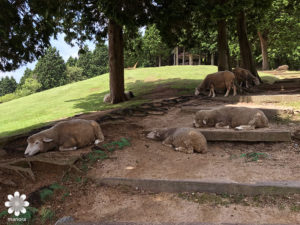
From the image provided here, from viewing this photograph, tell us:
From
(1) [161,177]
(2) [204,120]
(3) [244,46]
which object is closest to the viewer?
(1) [161,177]

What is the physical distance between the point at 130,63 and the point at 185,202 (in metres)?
59.8

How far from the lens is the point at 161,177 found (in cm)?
475

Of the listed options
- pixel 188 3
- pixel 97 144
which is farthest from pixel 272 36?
pixel 97 144

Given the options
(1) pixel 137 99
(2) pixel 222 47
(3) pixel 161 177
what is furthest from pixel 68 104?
(3) pixel 161 177

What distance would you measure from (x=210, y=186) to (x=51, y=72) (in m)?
85.2

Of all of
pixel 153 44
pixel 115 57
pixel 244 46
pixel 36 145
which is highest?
pixel 153 44

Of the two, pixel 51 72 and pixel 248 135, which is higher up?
pixel 51 72

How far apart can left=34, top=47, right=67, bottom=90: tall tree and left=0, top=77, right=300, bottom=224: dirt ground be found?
3170 inches

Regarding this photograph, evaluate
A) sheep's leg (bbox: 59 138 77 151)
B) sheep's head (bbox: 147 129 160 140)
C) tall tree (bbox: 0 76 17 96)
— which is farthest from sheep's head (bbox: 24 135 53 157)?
tall tree (bbox: 0 76 17 96)

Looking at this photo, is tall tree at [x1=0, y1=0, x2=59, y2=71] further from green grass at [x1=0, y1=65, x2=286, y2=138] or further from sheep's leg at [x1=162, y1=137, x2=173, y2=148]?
sheep's leg at [x1=162, y1=137, x2=173, y2=148]

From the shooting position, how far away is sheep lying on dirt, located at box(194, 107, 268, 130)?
7.14m

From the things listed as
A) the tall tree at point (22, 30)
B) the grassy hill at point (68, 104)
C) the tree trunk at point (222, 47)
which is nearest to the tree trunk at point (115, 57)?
the grassy hill at point (68, 104)

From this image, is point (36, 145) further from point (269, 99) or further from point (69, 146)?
point (269, 99)

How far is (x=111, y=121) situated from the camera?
345 inches
